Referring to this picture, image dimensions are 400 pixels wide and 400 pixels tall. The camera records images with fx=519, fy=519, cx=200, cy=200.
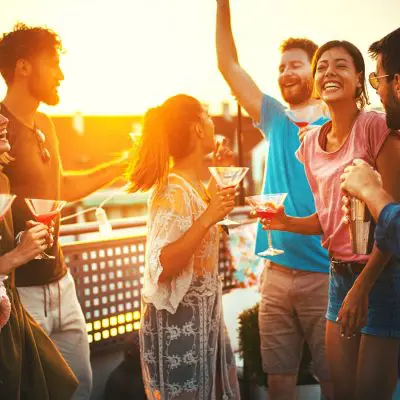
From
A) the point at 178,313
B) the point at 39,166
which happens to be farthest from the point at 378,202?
the point at 39,166

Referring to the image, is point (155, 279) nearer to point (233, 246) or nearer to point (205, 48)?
point (233, 246)

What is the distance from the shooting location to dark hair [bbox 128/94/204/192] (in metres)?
2.20

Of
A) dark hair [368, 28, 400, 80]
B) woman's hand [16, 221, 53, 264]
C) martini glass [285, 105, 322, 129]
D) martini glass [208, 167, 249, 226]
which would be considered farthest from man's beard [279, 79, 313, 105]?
woman's hand [16, 221, 53, 264]

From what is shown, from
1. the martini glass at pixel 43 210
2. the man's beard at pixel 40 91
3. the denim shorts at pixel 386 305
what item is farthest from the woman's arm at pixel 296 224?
the man's beard at pixel 40 91

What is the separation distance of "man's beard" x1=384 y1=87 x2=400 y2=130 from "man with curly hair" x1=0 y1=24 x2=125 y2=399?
5.31 ft

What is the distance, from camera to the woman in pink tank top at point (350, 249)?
1925mm

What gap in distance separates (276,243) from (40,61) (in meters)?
1.53

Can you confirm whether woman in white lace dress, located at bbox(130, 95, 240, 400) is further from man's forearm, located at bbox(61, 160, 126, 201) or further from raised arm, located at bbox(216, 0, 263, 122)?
man's forearm, located at bbox(61, 160, 126, 201)

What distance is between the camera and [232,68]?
2.89 m

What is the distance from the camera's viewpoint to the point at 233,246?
3.70 meters

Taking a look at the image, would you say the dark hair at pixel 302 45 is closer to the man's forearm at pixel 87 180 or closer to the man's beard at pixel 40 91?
the man's forearm at pixel 87 180

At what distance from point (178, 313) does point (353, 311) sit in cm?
71

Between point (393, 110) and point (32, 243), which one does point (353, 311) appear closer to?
point (393, 110)

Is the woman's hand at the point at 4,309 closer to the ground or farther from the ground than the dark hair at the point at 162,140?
closer to the ground
